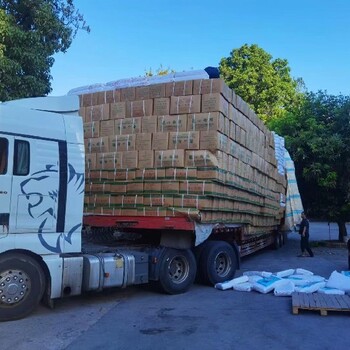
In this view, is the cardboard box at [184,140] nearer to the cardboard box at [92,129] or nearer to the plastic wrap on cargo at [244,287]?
the cardboard box at [92,129]

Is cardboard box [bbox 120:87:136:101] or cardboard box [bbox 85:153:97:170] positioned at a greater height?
cardboard box [bbox 120:87:136:101]

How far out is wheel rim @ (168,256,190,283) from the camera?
859 cm

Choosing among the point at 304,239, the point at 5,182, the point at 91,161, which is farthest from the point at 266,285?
the point at 304,239

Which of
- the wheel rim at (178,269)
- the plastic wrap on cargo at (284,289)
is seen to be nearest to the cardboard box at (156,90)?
the wheel rim at (178,269)

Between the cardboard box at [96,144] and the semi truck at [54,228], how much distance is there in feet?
5.42

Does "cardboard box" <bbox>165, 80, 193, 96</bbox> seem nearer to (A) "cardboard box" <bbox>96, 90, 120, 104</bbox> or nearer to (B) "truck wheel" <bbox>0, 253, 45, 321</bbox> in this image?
(A) "cardboard box" <bbox>96, 90, 120, 104</bbox>

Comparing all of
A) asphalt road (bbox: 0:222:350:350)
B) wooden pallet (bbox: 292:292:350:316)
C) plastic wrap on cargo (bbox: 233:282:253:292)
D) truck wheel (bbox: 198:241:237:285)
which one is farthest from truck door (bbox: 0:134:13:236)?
plastic wrap on cargo (bbox: 233:282:253:292)

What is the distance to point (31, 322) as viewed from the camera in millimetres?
6391

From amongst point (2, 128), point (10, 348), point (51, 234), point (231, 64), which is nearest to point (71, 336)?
point (10, 348)

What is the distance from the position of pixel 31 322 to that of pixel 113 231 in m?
3.42

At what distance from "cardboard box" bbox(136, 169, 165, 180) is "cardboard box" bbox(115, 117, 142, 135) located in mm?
803

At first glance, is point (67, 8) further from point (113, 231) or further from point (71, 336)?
point (71, 336)

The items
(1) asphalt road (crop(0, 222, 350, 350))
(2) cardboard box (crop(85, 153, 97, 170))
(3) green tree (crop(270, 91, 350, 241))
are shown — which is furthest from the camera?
(3) green tree (crop(270, 91, 350, 241))

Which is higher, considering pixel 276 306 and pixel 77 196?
pixel 77 196
